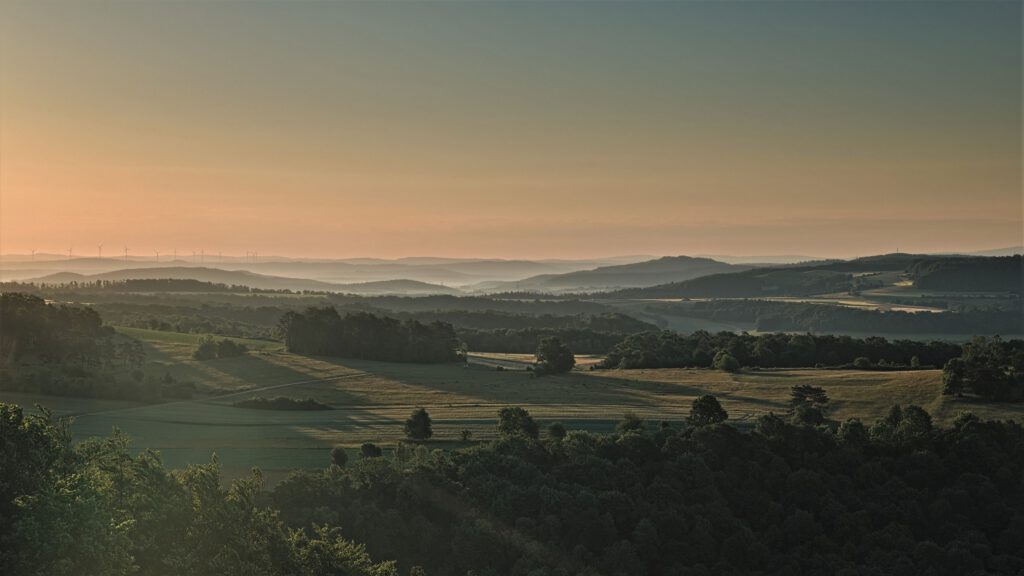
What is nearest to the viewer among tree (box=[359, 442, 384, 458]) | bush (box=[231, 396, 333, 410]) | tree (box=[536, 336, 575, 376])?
tree (box=[359, 442, 384, 458])

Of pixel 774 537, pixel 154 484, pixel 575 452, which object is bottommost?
pixel 774 537

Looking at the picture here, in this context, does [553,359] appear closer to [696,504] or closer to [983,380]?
[983,380]

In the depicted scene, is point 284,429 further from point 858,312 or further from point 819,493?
point 858,312

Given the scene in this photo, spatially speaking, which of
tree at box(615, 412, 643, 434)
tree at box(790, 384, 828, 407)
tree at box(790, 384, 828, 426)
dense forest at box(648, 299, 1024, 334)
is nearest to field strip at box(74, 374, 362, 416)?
tree at box(615, 412, 643, 434)

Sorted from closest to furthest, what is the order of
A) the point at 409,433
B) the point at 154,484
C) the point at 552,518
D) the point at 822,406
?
1. the point at 154,484
2. the point at 552,518
3. the point at 409,433
4. the point at 822,406

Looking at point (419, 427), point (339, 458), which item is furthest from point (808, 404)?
point (339, 458)

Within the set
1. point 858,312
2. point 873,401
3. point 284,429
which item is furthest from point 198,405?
point 858,312

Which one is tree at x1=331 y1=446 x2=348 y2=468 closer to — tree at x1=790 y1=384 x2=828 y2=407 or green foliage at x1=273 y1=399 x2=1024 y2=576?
green foliage at x1=273 y1=399 x2=1024 y2=576

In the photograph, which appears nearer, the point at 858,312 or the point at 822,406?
the point at 822,406
